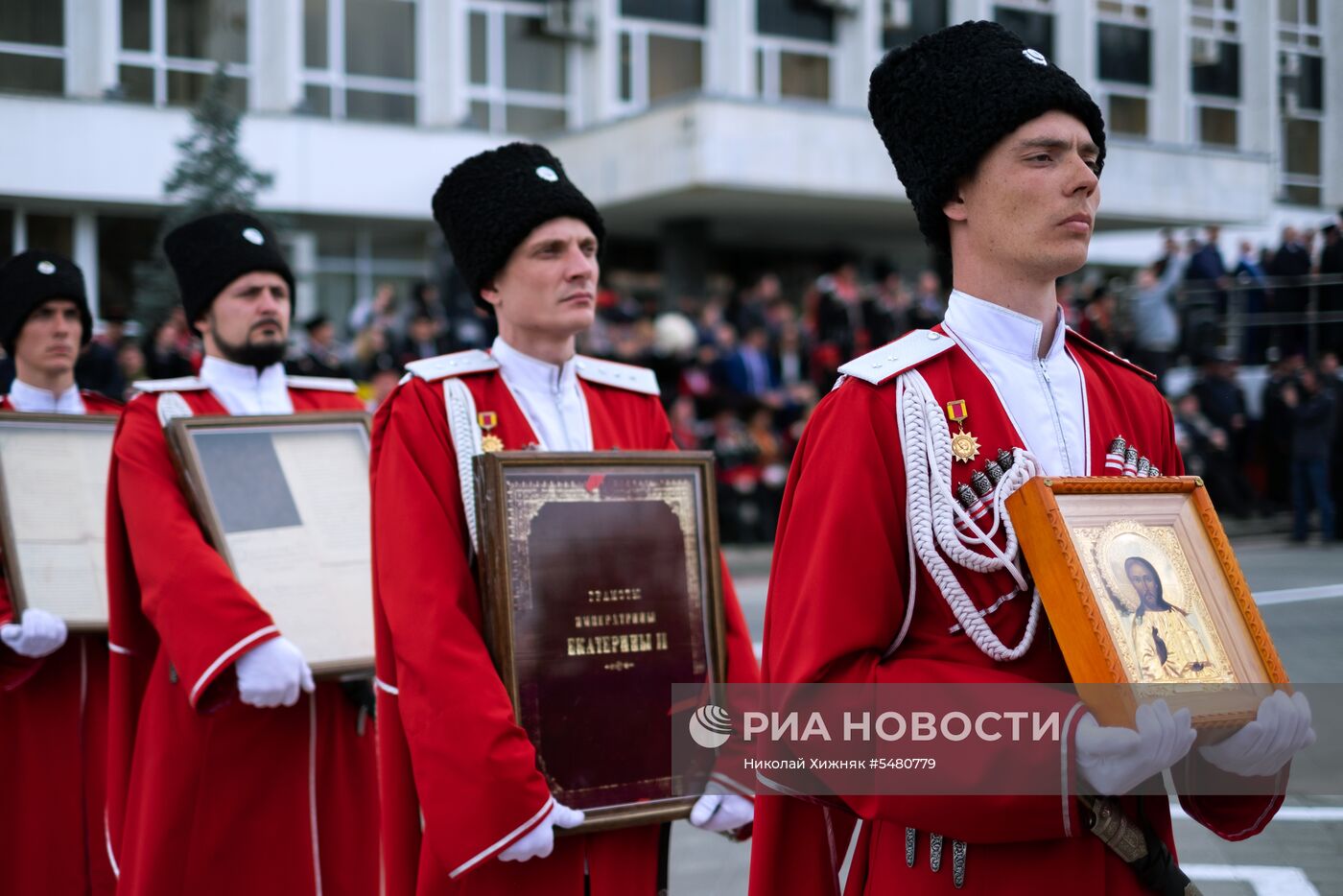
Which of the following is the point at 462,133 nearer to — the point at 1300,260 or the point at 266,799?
the point at 1300,260

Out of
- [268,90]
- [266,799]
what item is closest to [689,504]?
[266,799]

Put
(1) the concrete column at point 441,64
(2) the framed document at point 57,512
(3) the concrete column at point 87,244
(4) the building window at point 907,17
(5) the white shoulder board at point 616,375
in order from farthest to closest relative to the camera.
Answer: (4) the building window at point 907,17
(1) the concrete column at point 441,64
(3) the concrete column at point 87,244
(2) the framed document at point 57,512
(5) the white shoulder board at point 616,375

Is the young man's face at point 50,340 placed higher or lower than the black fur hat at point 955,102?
lower

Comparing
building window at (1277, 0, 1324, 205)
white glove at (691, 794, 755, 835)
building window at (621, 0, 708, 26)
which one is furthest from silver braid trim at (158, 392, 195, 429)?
building window at (621, 0, 708, 26)

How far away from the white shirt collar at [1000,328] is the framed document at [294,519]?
95.6 inches

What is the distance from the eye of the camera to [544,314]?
402cm

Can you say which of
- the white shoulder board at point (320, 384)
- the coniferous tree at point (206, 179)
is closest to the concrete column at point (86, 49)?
the coniferous tree at point (206, 179)

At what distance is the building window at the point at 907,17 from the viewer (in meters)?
30.1

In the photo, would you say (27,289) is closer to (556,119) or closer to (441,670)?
(441,670)

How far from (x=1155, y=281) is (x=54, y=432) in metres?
18.1

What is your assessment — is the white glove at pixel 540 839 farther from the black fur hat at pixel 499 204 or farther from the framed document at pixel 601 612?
the black fur hat at pixel 499 204

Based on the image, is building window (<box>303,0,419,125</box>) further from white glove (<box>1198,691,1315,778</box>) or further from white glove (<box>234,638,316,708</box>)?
white glove (<box>1198,691,1315,778</box>)

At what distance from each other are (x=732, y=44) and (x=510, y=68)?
436 centimetres

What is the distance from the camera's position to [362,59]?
2736 cm
